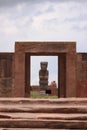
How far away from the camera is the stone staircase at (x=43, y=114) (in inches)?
214

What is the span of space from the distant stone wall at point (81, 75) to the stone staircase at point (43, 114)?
32.9 feet

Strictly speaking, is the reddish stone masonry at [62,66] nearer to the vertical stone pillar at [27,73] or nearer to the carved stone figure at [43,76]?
the vertical stone pillar at [27,73]

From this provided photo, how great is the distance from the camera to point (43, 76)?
28938mm

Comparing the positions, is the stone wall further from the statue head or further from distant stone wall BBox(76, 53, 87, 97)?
distant stone wall BBox(76, 53, 87, 97)

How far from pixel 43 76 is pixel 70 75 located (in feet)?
44.1

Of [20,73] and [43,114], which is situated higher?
[20,73]

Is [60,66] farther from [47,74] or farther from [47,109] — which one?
[47,74]

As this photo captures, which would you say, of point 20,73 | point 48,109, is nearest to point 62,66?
point 20,73

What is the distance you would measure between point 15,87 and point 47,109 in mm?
10066

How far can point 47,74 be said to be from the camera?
28.9m

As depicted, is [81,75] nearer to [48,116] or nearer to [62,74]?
[62,74]

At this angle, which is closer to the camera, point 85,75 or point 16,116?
point 16,116

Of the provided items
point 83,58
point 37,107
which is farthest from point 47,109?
point 83,58

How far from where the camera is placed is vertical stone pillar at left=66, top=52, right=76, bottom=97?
1553 cm
